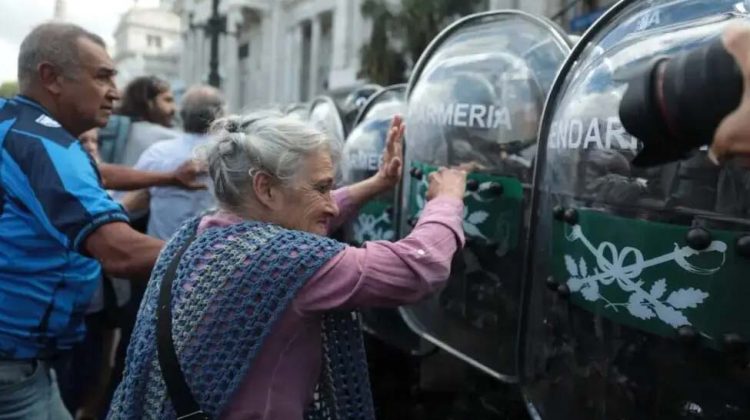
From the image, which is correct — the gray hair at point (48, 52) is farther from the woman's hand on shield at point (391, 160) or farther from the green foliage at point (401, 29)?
the green foliage at point (401, 29)

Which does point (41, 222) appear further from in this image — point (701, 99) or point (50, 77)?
point (701, 99)

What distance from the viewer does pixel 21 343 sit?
2113mm

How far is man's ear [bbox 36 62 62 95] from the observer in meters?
2.25

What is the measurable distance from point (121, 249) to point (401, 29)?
23.7 metres

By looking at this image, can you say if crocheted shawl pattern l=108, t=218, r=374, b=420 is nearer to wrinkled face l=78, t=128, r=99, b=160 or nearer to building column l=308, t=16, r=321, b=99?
wrinkled face l=78, t=128, r=99, b=160

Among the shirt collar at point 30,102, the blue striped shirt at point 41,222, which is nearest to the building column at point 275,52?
the shirt collar at point 30,102

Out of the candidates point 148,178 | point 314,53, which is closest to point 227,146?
point 148,178

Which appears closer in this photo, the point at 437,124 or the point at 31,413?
the point at 31,413

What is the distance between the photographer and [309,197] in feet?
5.72

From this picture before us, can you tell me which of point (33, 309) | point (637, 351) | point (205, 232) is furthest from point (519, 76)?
point (33, 309)

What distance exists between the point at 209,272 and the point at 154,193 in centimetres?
238

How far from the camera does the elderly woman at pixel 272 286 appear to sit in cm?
159

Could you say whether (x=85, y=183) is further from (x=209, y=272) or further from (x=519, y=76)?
(x=519, y=76)

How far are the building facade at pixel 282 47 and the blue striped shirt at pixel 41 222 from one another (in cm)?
3064
